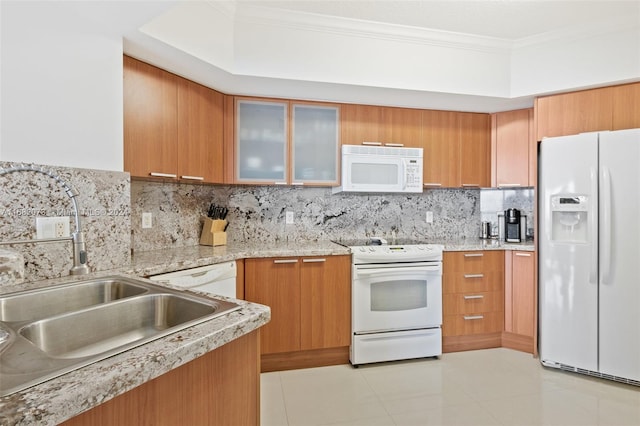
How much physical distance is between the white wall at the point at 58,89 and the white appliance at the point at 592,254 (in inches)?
121

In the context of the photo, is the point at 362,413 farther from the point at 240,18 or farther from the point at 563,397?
the point at 240,18

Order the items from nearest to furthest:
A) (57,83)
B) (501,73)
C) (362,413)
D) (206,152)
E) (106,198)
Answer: (57,83) < (106,198) < (362,413) < (206,152) < (501,73)

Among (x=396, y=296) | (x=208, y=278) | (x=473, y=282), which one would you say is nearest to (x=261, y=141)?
(x=208, y=278)

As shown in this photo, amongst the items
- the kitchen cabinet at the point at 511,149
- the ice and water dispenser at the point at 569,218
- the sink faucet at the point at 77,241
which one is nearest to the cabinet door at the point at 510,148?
the kitchen cabinet at the point at 511,149

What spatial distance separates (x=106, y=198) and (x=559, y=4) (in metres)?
3.13

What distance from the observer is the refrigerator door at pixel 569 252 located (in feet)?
7.82

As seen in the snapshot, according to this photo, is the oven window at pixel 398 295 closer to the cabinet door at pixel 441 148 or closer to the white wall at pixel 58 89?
the cabinet door at pixel 441 148

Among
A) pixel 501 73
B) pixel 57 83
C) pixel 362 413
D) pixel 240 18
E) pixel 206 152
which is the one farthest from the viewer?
pixel 501 73

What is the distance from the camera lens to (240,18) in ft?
7.56

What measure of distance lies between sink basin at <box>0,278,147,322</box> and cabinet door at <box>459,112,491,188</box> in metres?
2.93

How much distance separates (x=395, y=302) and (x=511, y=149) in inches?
72.8

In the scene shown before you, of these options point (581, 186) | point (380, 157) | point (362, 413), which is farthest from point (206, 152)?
point (581, 186)

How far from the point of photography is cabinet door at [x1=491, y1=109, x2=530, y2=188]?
302 cm

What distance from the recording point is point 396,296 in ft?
8.61
